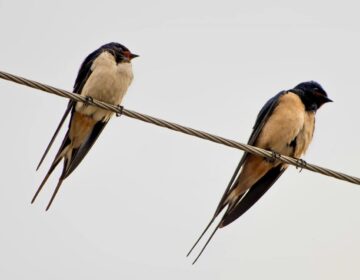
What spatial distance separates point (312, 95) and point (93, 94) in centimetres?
166

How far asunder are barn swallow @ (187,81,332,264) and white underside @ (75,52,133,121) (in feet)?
3.24

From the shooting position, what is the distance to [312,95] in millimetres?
6578

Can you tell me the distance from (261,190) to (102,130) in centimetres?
129

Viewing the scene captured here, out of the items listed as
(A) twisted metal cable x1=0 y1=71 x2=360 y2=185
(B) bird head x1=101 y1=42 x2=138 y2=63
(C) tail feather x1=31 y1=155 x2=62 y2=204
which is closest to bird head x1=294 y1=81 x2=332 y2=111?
(B) bird head x1=101 y1=42 x2=138 y2=63

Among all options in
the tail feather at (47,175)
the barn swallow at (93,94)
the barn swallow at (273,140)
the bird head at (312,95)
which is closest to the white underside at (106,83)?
the barn swallow at (93,94)

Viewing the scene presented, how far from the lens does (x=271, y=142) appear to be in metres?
6.32

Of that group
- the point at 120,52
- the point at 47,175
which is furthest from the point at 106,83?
the point at 47,175

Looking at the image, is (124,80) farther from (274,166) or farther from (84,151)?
(274,166)

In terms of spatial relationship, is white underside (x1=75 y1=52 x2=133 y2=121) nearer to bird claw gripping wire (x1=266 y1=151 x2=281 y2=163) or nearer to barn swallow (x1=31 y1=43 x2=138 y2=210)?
barn swallow (x1=31 y1=43 x2=138 y2=210)

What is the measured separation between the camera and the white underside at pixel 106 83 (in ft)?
20.0

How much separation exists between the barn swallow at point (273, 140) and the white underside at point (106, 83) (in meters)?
0.99

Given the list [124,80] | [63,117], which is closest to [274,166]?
[124,80]

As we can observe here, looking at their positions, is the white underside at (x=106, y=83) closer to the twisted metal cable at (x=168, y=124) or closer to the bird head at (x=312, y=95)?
the twisted metal cable at (x=168, y=124)

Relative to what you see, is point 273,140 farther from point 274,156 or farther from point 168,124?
point 168,124
